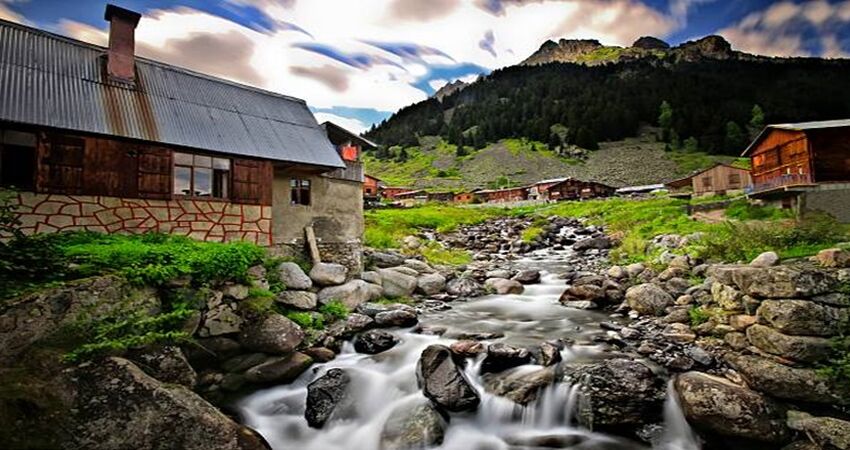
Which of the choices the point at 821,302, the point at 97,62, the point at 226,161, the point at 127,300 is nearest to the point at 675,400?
the point at 821,302

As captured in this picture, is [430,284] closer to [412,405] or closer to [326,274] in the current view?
[326,274]

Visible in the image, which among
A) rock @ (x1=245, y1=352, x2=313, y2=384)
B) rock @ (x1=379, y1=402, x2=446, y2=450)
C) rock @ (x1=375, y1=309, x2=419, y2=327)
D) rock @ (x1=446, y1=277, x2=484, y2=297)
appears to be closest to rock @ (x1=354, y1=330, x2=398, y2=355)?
rock @ (x1=375, y1=309, x2=419, y2=327)

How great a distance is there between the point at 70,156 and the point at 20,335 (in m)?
7.88

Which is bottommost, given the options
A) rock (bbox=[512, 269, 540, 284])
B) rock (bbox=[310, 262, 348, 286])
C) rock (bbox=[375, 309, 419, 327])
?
rock (bbox=[375, 309, 419, 327])

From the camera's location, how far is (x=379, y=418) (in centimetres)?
916

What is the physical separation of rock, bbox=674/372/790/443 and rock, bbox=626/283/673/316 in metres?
5.64

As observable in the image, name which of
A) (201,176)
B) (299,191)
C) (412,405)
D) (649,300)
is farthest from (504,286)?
(201,176)

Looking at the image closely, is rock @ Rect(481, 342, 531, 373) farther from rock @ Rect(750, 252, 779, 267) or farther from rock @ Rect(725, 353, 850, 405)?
rock @ Rect(750, 252, 779, 267)

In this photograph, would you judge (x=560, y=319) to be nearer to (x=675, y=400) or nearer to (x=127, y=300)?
(x=675, y=400)

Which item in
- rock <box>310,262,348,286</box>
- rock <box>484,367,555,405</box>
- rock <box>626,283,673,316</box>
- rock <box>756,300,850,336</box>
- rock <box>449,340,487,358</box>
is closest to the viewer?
rock <box>756,300,850,336</box>

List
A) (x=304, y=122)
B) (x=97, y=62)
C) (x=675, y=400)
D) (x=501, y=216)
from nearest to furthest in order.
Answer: (x=675, y=400) < (x=97, y=62) < (x=304, y=122) < (x=501, y=216)

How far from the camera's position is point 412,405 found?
Result: 364 inches

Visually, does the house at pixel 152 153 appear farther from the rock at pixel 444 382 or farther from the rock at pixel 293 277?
the rock at pixel 444 382

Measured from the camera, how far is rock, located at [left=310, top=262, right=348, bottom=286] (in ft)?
51.7
